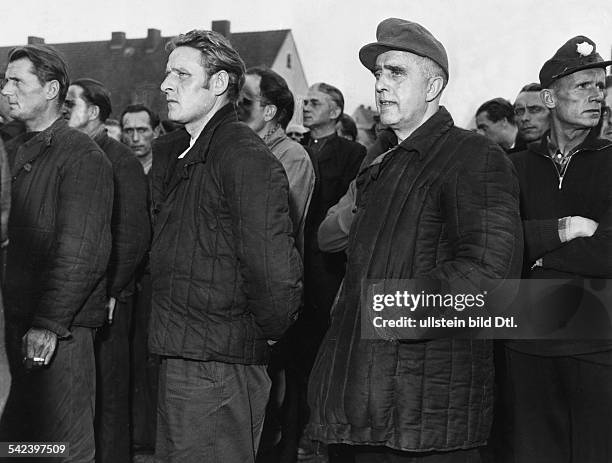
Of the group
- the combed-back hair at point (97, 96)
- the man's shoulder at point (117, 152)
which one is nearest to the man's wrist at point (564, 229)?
the man's shoulder at point (117, 152)

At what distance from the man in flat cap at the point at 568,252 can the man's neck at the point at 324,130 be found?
11.6ft

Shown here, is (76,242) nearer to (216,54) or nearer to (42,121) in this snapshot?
(42,121)

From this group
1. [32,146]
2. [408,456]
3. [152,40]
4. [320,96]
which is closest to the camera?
[408,456]

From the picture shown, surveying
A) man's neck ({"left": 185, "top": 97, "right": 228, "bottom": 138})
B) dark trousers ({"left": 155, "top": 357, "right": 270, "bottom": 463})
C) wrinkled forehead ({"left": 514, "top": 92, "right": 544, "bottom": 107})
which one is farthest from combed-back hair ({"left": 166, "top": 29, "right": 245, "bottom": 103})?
wrinkled forehead ({"left": 514, "top": 92, "right": 544, "bottom": 107})

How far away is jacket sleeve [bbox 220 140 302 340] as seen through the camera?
3.51 metres

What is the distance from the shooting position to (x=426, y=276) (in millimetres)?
2986

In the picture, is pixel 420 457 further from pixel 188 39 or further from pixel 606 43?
pixel 606 43

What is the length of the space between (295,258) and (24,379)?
4.81 feet

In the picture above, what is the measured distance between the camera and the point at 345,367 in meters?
3.12

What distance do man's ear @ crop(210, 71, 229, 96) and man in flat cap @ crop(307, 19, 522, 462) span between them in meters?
1.00

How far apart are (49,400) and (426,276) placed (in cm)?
204

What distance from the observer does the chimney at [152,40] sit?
6.48 m

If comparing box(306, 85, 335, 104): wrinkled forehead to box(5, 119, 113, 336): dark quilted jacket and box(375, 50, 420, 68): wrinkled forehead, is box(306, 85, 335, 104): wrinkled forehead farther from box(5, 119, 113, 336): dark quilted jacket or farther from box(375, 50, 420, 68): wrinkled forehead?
box(375, 50, 420, 68): wrinkled forehead

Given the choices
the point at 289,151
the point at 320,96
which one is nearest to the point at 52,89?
the point at 289,151
